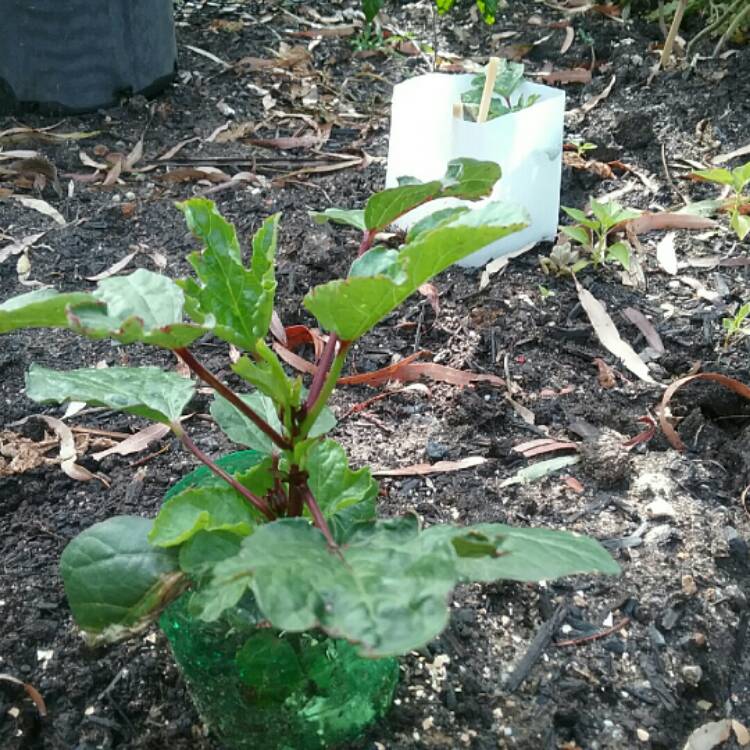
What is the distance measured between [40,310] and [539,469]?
985mm

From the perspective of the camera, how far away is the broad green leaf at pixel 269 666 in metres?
0.96

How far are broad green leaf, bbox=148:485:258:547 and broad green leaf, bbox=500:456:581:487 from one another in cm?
64

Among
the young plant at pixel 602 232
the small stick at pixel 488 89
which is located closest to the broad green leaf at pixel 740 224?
Result: the young plant at pixel 602 232

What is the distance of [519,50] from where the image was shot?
3.29 metres

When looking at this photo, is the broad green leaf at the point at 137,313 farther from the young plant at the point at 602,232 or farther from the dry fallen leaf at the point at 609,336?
the young plant at the point at 602,232

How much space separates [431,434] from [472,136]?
0.78 metres

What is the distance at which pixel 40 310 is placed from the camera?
0.78 metres

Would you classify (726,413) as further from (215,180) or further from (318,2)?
(318,2)

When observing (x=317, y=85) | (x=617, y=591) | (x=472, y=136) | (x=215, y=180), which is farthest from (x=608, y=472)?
(x=317, y=85)

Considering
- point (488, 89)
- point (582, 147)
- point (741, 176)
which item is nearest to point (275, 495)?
point (488, 89)

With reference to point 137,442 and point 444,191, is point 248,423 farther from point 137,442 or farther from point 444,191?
point 137,442

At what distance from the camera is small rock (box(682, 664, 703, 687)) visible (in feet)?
4.01

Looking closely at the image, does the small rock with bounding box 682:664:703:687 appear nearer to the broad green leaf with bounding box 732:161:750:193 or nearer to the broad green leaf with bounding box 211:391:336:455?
the broad green leaf with bounding box 211:391:336:455

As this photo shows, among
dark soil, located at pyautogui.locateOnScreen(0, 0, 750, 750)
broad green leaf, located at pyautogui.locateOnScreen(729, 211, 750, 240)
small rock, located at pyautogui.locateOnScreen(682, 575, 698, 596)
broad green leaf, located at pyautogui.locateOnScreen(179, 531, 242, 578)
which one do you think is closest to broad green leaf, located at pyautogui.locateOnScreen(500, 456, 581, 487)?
dark soil, located at pyautogui.locateOnScreen(0, 0, 750, 750)
